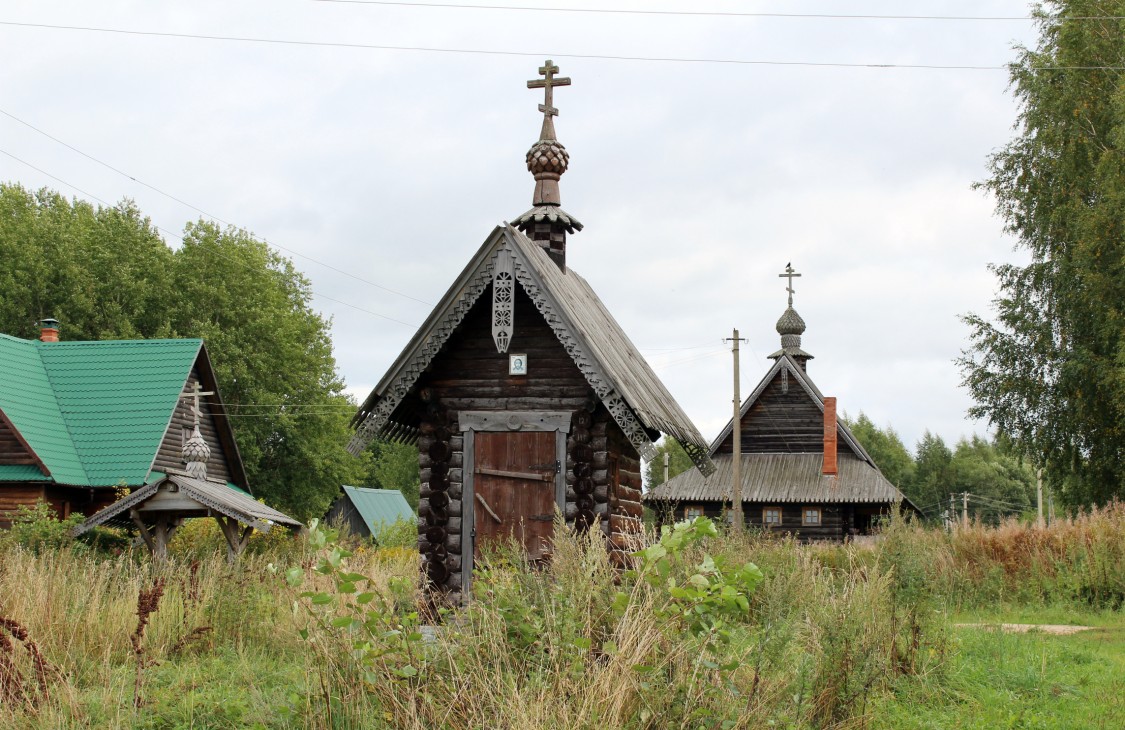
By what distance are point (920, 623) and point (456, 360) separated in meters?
6.70

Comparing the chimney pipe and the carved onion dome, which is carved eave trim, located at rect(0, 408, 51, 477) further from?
the carved onion dome

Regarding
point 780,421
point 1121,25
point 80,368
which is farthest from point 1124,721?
point 780,421

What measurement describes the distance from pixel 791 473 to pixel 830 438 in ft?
5.59

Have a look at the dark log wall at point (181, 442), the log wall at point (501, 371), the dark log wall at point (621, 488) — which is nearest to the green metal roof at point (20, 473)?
the dark log wall at point (181, 442)

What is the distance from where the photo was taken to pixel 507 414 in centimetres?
1322

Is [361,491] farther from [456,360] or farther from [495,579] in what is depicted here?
[495,579]

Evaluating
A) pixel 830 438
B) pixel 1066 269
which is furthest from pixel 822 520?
pixel 1066 269

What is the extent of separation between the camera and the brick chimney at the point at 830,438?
33.6 meters

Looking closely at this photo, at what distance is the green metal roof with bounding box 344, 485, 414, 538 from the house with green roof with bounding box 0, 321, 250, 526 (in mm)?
17148

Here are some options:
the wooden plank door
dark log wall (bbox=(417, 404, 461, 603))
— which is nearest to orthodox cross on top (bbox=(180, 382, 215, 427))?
dark log wall (bbox=(417, 404, 461, 603))

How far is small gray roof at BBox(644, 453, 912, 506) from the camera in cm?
3275

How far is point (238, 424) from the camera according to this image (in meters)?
40.2

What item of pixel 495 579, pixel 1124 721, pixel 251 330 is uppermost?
pixel 251 330

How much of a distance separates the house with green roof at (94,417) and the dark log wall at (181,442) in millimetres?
29
